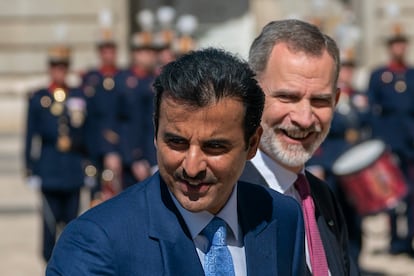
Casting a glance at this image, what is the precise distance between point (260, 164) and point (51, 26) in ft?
52.6

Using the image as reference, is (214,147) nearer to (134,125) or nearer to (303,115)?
(303,115)

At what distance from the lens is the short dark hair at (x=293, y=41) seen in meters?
3.99

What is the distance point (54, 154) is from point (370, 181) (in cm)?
299

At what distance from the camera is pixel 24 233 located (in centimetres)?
1360

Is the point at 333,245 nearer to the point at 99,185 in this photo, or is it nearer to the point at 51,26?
the point at 99,185

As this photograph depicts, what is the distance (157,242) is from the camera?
3018mm

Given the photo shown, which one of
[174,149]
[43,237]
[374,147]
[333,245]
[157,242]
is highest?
[174,149]

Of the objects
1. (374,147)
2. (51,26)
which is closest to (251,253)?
(374,147)

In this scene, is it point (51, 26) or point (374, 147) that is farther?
point (51, 26)

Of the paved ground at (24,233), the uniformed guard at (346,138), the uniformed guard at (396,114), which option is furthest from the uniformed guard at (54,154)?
the uniformed guard at (396,114)

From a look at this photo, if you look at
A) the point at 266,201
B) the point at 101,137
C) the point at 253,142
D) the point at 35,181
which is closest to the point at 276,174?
the point at 266,201

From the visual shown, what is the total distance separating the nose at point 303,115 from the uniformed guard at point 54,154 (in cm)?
739

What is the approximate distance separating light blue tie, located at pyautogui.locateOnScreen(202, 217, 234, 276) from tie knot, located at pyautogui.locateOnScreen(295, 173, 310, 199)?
36.8 inches

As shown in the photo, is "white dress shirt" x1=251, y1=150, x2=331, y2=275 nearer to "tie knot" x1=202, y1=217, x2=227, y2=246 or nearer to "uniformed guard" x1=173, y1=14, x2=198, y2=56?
"tie knot" x1=202, y1=217, x2=227, y2=246
